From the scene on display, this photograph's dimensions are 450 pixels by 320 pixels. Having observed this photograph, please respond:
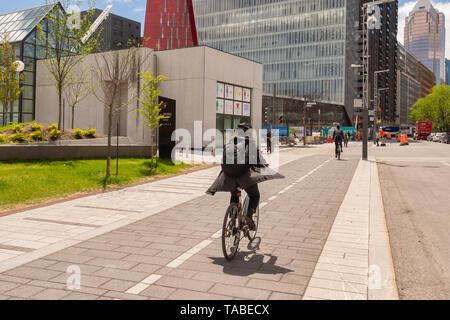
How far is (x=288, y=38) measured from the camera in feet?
334

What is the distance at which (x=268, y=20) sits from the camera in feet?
341

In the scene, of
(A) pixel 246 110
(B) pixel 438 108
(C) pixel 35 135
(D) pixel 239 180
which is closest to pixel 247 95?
(A) pixel 246 110

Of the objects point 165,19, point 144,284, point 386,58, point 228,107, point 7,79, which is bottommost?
point 144,284

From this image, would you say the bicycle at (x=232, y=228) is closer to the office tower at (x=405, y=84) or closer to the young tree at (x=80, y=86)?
the young tree at (x=80, y=86)

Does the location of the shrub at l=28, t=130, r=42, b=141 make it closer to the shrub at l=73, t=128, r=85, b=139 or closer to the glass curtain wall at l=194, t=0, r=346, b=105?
the shrub at l=73, t=128, r=85, b=139

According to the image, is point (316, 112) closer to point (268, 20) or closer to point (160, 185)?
point (268, 20)

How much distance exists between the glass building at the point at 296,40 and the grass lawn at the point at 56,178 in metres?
80.4

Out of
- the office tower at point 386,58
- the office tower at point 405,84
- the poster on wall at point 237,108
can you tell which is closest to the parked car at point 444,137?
the poster on wall at point 237,108

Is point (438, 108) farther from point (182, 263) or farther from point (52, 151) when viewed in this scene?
point (182, 263)

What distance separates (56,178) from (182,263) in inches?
303

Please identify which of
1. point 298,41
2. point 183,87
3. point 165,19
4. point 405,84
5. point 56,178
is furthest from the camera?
point 405,84

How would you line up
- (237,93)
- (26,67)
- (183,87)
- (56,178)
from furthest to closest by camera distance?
(26,67)
(237,93)
(183,87)
(56,178)

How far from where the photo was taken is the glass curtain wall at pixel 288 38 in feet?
316
